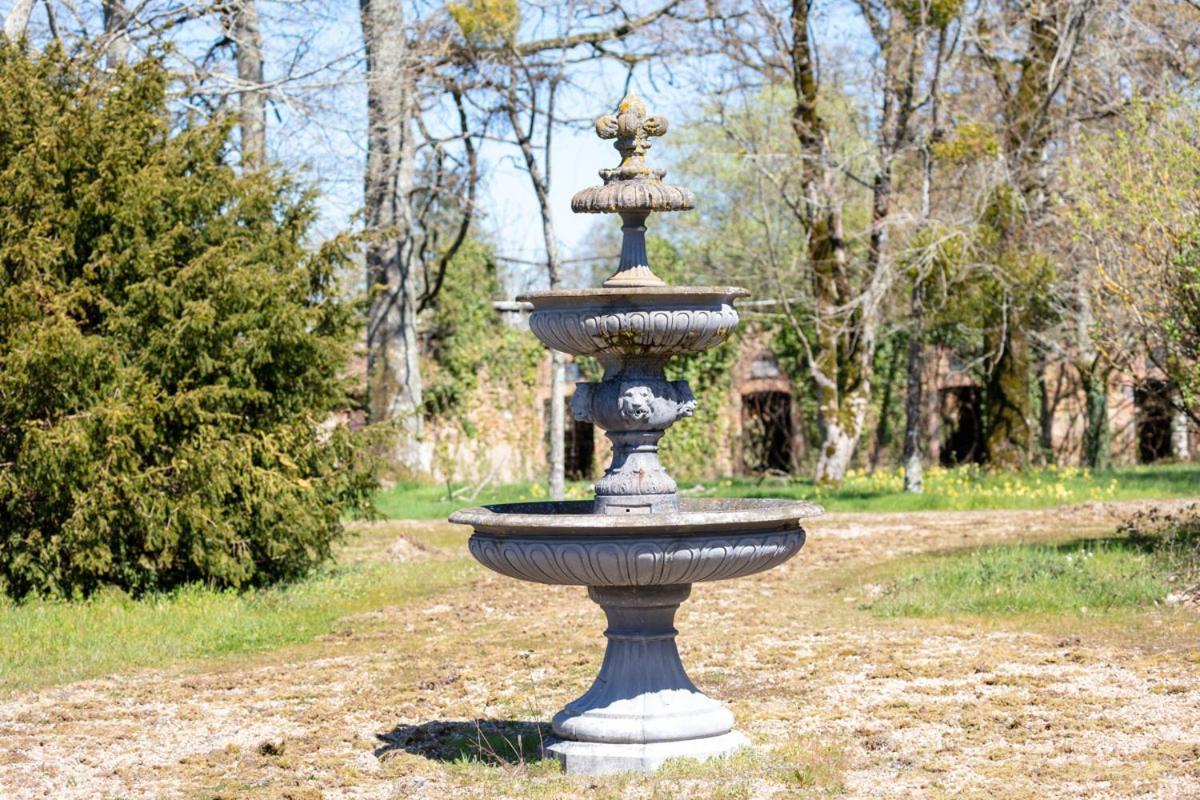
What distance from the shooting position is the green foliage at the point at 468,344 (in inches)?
1098

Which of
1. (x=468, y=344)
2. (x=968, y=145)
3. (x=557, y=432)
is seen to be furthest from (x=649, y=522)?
(x=468, y=344)

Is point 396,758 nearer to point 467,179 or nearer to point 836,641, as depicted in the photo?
point 836,641

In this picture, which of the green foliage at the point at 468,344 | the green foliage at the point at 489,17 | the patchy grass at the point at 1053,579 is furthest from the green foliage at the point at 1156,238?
the green foliage at the point at 468,344

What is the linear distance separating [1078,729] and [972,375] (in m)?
22.2

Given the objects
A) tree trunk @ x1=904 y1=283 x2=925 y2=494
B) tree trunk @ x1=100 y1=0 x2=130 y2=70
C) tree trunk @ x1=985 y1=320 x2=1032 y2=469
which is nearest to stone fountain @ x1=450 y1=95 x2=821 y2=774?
tree trunk @ x1=100 y1=0 x2=130 y2=70

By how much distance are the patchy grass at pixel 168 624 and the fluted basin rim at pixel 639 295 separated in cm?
463

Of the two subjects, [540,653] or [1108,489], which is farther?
[1108,489]

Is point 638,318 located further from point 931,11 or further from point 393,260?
point 393,260

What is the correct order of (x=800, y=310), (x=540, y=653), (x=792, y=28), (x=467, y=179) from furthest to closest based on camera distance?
1. (x=800, y=310)
2. (x=467, y=179)
3. (x=792, y=28)
4. (x=540, y=653)

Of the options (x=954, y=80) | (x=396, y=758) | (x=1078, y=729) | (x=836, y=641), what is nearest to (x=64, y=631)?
(x=396, y=758)

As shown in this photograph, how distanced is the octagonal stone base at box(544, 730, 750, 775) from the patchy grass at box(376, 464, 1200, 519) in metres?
10.6

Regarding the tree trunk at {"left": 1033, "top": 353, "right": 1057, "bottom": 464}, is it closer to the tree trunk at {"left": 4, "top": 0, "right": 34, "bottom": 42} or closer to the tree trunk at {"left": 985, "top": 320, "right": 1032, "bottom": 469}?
the tree trunk at {"left": 985, "top": 320, "right": 1032, "bottom": 469}

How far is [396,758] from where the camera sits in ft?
22.3

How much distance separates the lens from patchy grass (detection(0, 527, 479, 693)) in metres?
9.63
